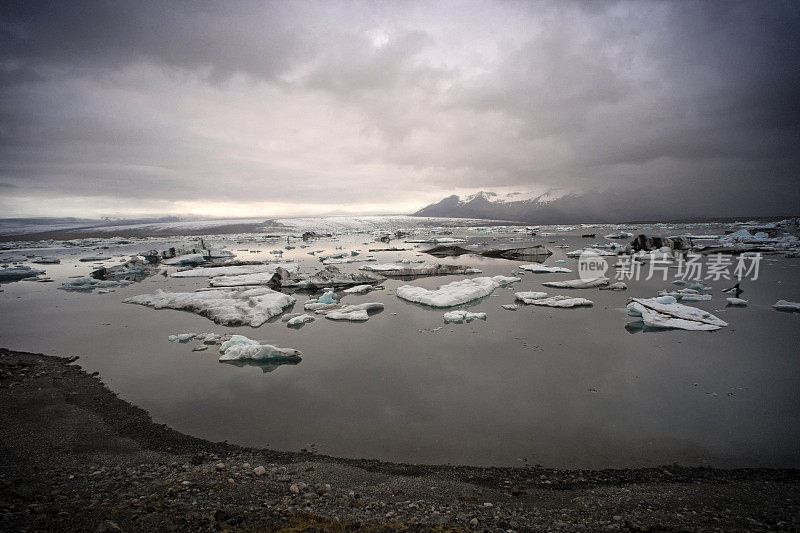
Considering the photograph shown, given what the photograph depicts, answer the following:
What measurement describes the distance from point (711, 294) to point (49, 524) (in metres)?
14.2

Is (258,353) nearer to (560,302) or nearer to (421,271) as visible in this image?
(560,302)

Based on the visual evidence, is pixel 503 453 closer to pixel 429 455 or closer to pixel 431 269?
pixel 429 455

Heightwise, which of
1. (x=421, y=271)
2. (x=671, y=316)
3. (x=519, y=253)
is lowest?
(x=671, y=316)

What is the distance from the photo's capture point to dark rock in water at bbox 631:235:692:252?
2027 centimetres

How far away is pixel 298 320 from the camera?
7.77 metres

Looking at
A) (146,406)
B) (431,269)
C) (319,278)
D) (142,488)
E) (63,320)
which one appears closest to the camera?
(142,488)

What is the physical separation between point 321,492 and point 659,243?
82.7 feet

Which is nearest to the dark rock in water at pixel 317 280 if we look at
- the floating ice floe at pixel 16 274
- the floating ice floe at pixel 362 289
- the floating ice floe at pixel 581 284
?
the floating ice floe at pixel 362 289

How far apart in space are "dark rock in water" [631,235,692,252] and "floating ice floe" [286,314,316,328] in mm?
22120

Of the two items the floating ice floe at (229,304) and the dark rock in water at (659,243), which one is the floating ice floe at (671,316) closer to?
the floating ice floe at (229,304)

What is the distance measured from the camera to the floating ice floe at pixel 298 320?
7688 mm

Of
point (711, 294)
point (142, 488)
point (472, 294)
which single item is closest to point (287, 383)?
point (142, 488)

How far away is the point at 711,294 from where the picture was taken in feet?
32.9

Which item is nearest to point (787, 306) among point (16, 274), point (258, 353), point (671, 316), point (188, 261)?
point (671, 316)
